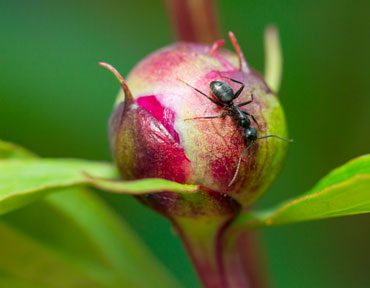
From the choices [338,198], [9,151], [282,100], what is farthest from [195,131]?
[282,100]

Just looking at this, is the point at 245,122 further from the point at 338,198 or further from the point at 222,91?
the point at 338,198

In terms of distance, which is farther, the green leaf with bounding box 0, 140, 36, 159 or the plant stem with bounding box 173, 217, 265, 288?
the green leaf with bounding box 0, 140, 36, 159

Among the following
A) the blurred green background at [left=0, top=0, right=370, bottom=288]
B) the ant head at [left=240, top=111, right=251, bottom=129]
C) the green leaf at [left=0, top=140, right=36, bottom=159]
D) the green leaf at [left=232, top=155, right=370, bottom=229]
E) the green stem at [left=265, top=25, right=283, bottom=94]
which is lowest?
the blurred green background at [left=0, top=0, right=370, bottom=288]

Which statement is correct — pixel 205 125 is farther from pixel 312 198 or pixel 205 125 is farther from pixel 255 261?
pixel 255 261

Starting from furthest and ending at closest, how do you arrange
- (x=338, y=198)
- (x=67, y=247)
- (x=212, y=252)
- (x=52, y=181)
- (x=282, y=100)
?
(x=282, y=100) → (x=67, y=247) → (x=212, y=252) → (x=52, y=181) → (x=338, y=198)

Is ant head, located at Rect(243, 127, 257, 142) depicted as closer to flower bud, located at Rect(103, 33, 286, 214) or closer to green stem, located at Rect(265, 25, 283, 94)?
flower bud, located at Rect(103, 33, 286, 214)

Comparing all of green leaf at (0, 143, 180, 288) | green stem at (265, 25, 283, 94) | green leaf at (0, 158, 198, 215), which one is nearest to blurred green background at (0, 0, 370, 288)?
green leaf at (0, 143, 180, 288)

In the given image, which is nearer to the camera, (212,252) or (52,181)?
(52,181)

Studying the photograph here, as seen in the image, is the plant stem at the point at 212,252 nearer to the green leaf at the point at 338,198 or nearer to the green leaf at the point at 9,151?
the green leaf at the point at 338,198

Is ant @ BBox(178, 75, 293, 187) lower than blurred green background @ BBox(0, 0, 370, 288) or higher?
higher
